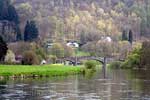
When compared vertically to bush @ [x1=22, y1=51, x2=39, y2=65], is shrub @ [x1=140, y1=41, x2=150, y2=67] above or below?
above

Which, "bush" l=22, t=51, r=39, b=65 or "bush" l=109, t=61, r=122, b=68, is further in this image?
"bush" l=109, t=61, r=122, b=68

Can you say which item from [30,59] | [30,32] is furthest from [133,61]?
[30,59]

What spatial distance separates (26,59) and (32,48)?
10907 millimetres

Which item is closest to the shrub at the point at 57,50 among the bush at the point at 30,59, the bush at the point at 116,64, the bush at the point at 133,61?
the bush at the point at 116,64

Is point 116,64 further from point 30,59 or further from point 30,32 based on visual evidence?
point 30,59

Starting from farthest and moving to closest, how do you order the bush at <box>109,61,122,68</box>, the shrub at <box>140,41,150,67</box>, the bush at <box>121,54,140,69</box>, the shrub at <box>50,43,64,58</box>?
the shrub at <box>50,43,64,58</box> < the bush at <box>109,61,122,68</box> < the bush at <box>121,54,140,69</box> < the shrub at <box>140,41,150,67</box>

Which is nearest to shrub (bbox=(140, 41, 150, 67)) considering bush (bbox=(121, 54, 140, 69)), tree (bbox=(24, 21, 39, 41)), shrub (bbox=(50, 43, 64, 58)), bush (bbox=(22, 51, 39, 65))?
bush (bbox=(121, 54, 140, 69))

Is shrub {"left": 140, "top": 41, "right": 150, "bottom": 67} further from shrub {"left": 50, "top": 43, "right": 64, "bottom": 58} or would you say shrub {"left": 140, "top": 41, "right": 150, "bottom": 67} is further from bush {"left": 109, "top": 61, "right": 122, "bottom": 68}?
shrub {"left": 50, "top": 43, "right": 64, "bottom": 58}

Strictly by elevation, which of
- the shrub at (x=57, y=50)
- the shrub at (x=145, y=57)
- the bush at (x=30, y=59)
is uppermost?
the shrub at (x=57, y=50)

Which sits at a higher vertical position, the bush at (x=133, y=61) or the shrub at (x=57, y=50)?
the shrub at (x=57, y=50)

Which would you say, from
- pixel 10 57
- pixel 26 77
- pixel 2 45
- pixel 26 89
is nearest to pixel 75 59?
pixel 10 57

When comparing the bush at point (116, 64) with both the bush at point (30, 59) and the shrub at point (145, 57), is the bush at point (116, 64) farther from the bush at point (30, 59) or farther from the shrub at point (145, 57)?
the bush at point (30, 59)

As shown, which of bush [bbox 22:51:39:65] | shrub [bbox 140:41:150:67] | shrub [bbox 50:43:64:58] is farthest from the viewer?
shrub [bbox 50:43:64:58]

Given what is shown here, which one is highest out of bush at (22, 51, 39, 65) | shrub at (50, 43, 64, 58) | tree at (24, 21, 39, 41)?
tree at (24, 21, 39, 41)
